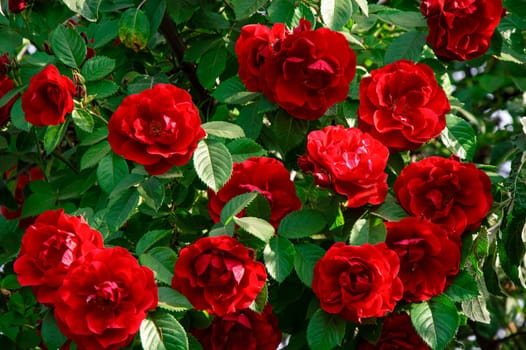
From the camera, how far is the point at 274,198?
1.66m

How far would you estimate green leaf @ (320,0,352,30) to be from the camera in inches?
71.2

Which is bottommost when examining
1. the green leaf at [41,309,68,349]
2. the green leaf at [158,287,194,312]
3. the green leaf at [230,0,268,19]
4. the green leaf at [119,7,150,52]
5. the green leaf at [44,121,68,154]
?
the green leaf at [41,309,68,349]

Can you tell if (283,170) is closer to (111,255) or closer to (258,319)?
(258,319)

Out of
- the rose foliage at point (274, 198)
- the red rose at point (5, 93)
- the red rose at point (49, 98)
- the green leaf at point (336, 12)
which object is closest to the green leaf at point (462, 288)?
Answer: the rose foliage at point (274, 198)

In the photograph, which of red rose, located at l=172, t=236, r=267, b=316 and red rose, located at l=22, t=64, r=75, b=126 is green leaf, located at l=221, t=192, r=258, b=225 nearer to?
red rose, located at l=172, t=236, r=267, b=316

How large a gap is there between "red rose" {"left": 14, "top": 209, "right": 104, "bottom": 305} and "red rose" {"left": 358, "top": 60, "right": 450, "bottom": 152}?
55cm

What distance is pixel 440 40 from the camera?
182 centimetres

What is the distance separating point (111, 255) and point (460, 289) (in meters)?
0.61

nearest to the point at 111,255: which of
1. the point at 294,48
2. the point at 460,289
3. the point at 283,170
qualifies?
the point at 283,170

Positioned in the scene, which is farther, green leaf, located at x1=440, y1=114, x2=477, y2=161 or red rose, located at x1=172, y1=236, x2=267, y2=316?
green leaf, located at x1=440, y1=114, x2=477, y2=161

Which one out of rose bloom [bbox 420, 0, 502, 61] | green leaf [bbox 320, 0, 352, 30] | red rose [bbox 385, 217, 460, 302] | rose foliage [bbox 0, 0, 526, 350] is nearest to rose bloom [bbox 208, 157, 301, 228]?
rose foliage [bbox 0, 0, 526, 350]

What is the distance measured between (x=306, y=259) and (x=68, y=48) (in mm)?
688

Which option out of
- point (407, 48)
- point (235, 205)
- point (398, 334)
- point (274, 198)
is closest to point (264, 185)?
point (274, 198)

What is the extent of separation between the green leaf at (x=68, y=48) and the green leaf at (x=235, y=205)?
0.54m
